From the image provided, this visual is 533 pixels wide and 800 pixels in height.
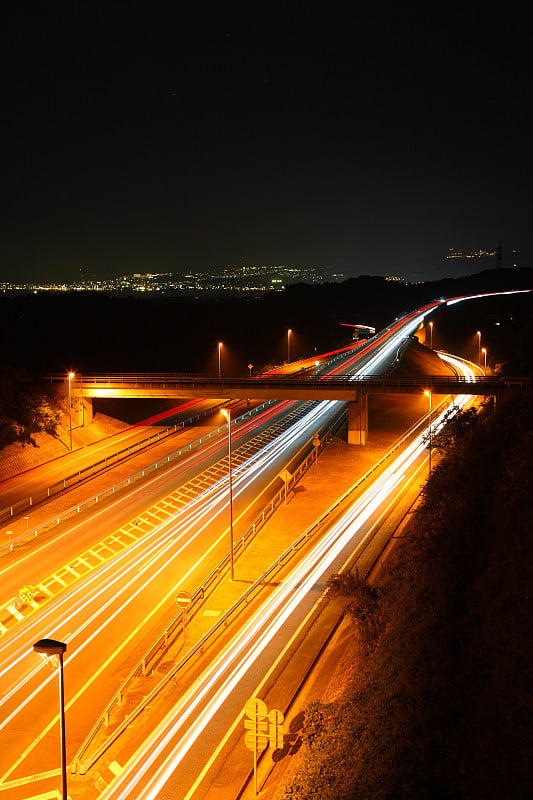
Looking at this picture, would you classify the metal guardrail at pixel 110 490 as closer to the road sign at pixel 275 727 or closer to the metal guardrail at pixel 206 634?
the metal guardrail at pixel 206 634

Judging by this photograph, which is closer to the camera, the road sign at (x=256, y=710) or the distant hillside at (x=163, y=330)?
the road sign at (x=256, y=710)

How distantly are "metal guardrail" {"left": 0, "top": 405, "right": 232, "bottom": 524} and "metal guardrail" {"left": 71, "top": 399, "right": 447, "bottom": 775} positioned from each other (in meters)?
11.7

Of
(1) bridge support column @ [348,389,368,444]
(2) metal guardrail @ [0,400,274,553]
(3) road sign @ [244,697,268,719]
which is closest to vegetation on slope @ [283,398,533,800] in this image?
(3) road sign @ [244,697,268,719]

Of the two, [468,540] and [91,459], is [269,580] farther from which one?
[91,459]

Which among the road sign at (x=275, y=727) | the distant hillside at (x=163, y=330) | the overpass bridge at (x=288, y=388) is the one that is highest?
the distant hillside at (x=163, y=330)

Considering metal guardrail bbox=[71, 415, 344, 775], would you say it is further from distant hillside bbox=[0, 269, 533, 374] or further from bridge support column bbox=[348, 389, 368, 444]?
distant hillside bbox=[0, 269, 533, 374]

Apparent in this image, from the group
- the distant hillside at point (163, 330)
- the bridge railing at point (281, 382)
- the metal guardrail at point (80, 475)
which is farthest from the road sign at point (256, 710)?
the distant hillside at point (163, 330)

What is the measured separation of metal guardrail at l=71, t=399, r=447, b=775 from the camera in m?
13.9

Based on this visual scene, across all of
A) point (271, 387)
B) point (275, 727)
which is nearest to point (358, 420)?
point (271, 387)

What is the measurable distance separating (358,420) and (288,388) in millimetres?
5630

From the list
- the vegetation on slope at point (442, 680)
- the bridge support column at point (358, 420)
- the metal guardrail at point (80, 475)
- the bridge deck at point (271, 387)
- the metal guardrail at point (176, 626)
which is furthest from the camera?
the bridge support column at point (358, 420)

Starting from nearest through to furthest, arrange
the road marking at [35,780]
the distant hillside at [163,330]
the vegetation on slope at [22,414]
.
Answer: the road marking at [35,780]
the vegetation on slope at [22,414]
the distant hillside at [163,330]

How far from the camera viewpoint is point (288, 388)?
4822cm

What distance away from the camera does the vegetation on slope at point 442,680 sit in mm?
11797
